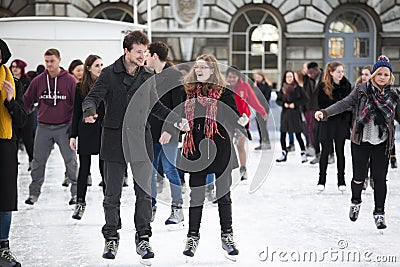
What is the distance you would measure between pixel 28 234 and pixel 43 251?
0.74 meters

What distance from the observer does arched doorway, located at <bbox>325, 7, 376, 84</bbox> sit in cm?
2134

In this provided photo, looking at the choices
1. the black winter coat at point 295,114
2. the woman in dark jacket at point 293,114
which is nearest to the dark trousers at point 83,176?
the woman in dark jacket at point 293,114

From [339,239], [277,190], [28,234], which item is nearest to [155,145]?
[28,234]

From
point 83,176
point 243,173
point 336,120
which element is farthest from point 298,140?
point 83,176

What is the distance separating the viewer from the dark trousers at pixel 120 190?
235 inches

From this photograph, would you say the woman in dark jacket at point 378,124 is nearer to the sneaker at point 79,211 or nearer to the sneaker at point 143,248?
the sneaker at point 143,248

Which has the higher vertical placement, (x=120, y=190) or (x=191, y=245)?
(x=120, y=190)

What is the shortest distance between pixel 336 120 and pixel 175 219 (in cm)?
262

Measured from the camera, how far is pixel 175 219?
287 inches

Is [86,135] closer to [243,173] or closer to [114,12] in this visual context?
[243,173]

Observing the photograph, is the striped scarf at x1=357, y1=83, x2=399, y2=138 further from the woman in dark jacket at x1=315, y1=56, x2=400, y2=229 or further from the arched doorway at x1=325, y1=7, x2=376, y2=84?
the arched doorway at x1=325, y1=7, x2=376, y2=84

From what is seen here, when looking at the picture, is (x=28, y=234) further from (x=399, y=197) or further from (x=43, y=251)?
(x=399, y=197)

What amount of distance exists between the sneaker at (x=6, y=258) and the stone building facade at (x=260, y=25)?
50.1ft

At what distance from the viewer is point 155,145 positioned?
7508 millimetres
